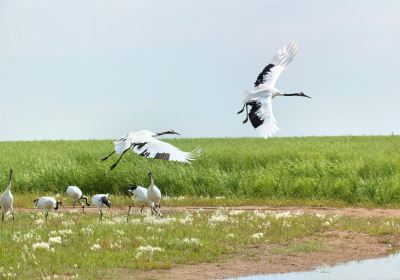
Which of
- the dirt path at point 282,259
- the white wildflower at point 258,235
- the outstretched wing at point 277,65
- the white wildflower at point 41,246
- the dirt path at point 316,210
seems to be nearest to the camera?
the dirt path at point 282,259

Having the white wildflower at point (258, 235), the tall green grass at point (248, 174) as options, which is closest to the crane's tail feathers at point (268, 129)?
the white wildflower at point (258, 235)

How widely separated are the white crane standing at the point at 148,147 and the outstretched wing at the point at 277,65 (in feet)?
7.09

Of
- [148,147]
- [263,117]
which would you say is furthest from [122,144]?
[263,117]

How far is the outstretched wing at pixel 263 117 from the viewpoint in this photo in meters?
14.3

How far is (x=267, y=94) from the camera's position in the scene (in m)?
15.4

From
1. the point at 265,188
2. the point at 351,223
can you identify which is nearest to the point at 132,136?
the point at 351,223

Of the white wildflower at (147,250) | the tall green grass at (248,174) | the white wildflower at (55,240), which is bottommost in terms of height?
the white wildflower at (147,250)

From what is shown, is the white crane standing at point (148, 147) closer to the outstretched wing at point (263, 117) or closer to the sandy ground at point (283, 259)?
the outstretched wing at point (263, 117)

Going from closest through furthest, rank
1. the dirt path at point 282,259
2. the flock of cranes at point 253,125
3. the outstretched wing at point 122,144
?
the dirt path at point 282,259 → the flock of cranes at point 253,125 → the outstretched wing at point 122,144

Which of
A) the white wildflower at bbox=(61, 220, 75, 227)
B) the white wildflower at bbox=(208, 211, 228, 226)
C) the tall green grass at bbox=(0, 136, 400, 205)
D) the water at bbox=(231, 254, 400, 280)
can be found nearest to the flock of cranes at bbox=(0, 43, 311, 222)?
the white wildflower at bbox=(61, 220, 75, 227)

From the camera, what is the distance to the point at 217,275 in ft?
45.8

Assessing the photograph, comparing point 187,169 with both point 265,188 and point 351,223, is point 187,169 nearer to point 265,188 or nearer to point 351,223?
point 265,188

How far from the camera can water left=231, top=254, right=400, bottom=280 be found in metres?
14.3

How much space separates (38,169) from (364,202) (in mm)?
14286
